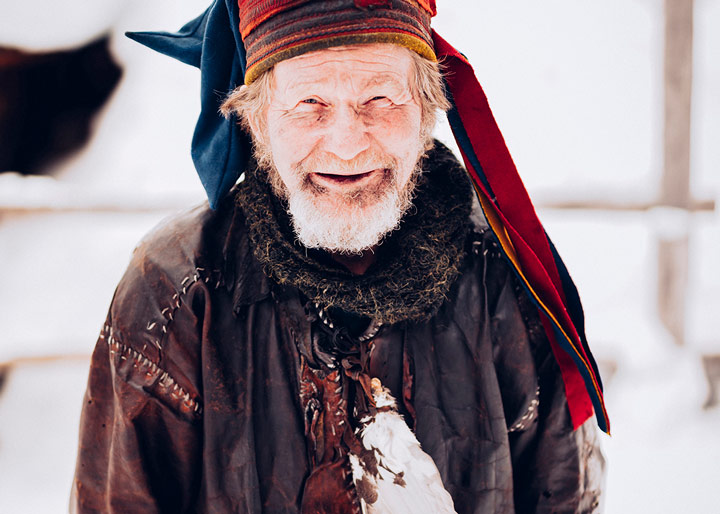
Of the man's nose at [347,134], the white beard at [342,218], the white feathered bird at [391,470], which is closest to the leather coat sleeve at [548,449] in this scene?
the white feathered bird at [391,470]

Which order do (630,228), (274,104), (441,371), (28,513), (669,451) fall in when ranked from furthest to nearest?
(630,228) < (669,451) < (28,513) < (441,371) < (274,104)

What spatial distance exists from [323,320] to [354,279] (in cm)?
13

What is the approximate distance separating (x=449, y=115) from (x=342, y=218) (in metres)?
0.38

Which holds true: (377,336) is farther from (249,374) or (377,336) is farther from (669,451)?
(669,451)

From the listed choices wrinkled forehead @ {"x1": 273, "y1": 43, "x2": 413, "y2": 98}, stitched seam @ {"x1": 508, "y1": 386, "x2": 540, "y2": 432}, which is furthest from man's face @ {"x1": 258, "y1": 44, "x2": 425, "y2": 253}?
stitched seam @ {"x1": 508, "y1": 386, "x2": 540, "y2": 432}

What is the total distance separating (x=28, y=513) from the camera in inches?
105

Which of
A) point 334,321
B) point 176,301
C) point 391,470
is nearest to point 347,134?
point 334,321

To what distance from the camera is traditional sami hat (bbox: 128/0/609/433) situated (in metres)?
1.20

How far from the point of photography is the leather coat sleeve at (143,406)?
4.26 feet

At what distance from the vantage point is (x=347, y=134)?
1.25 metres

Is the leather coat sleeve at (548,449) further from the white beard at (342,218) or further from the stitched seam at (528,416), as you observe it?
the white beard at (342,218)

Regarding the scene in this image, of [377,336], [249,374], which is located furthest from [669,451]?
[249,374]

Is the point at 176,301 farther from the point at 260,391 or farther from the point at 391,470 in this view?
the point at 391,470

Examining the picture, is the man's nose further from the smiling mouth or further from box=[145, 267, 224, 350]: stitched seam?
box=[145, 267, 224, 350]: stitched seam
